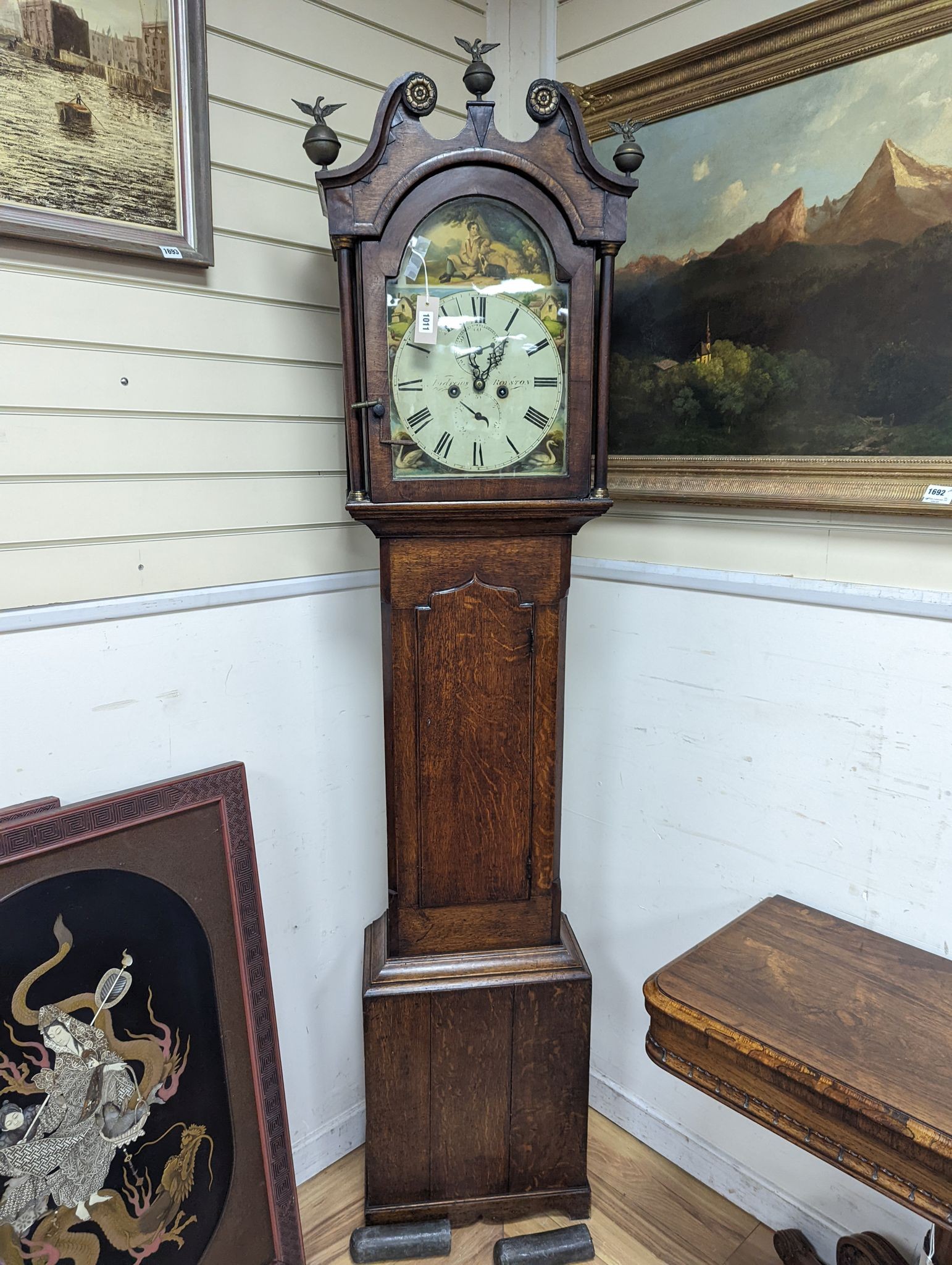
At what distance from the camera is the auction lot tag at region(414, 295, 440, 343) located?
122cm

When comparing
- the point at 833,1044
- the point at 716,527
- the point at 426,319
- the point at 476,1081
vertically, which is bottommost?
the point at 476,1081

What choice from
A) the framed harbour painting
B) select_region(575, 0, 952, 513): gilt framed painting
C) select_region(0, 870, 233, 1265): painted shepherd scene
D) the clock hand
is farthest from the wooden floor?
the framed harbour painting

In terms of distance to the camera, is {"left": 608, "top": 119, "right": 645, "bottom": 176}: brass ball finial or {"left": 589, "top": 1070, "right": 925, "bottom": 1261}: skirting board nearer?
{"left": 608, "top": 119, "right": 645, "bottom": 176}: brass ball finial

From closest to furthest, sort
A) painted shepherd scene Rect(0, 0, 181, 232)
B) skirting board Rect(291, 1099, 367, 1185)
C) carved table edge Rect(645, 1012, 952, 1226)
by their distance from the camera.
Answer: carved table edge Rect(645, 1012, 952, 1226)
painted shepherd scene Rect(0, 0, 181, 232)
skirting board Rect(291, 1099, 367, 1185)

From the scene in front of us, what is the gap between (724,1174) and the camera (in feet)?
5.44

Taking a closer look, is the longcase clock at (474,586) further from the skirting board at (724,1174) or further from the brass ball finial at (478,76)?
the skirting board at (724,1174)

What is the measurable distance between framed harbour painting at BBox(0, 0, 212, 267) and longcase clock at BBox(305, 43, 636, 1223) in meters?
0.24

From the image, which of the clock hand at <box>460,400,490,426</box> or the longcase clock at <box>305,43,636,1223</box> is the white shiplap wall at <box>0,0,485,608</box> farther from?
the clock hand at <box>460,400,490,426</box>

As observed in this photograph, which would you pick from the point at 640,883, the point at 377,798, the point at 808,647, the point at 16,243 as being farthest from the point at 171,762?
the point at 808,647

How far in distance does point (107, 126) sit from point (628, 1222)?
7.10 feet

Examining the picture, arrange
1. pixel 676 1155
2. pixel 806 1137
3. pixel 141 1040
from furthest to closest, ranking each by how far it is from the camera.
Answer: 1. pixel 676 1155
2. pixel 141 1040
3. pixel 806 1137

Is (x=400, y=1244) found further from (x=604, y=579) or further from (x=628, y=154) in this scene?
(x=628, y=154)

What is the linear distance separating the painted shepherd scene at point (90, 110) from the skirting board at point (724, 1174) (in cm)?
199

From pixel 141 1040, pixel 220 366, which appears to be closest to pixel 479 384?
pixel 220 366
